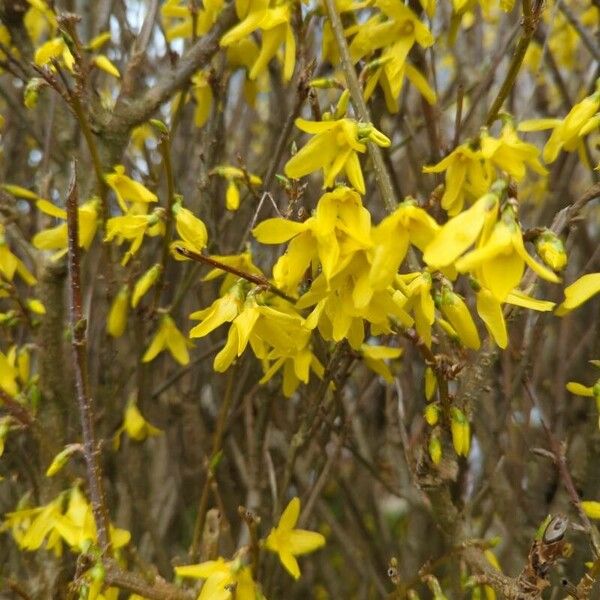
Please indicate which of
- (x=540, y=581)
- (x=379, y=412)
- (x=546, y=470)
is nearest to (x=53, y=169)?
(x=379, y=412)

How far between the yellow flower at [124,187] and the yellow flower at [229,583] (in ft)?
2.39

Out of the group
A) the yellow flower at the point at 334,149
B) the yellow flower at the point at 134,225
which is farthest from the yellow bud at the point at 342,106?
the yellow flower at the point at 134,225

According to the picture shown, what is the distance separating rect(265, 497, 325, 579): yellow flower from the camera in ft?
4.94

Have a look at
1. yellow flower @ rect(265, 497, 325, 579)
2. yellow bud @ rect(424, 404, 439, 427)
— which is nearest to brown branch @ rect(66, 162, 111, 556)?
yellow flower @ rect(265, 497, 325, 579)

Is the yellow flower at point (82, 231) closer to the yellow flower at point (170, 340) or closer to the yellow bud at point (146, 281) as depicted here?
the yellow bud at point (146, 281)

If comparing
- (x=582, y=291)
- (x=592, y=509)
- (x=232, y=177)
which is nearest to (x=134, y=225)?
(x=232, y=177)

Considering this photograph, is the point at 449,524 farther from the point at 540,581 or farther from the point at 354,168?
the point at 354,168

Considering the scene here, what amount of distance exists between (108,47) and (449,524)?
1985 mm

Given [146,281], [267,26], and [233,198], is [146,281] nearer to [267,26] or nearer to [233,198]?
[233,198]

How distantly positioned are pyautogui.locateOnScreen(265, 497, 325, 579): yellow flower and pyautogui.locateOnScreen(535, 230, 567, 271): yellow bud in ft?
2.27

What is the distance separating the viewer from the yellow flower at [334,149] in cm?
119

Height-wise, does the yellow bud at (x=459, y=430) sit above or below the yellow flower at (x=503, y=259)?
below

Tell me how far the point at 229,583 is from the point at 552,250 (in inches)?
31.6

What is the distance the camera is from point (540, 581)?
3.86ft
